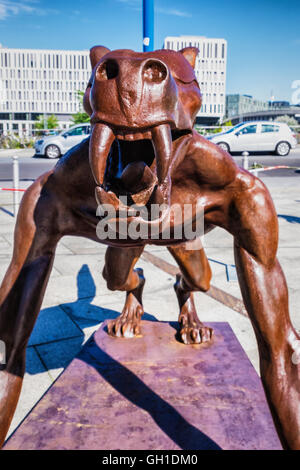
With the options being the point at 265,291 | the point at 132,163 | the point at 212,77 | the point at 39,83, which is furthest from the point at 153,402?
the point at 39,83

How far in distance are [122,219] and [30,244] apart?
0.50 meters

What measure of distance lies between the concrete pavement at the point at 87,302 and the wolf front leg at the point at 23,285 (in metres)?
0.75

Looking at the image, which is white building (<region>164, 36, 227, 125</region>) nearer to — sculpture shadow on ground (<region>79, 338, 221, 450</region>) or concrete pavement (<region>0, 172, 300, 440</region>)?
concrete pavement (<region>0, 172, 300, 440</region>)

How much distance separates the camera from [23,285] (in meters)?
1.49

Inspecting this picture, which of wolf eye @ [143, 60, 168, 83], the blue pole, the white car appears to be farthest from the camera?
the white car

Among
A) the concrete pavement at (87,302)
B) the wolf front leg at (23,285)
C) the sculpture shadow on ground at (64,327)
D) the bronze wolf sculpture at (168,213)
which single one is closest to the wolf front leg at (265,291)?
the bronze wolf sculpture at (168,213)

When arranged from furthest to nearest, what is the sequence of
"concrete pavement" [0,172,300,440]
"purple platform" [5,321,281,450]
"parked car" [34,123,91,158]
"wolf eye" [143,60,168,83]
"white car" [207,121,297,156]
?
"parked car" [34,123,91,158]
"white car" [207,121,297,156]
"concrete pavement" [0,172,300,440]
"purple platform" [5,321,281,450]
"wolf eye" [143,60,168,83]

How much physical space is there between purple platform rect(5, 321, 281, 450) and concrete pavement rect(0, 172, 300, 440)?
0.40 metres

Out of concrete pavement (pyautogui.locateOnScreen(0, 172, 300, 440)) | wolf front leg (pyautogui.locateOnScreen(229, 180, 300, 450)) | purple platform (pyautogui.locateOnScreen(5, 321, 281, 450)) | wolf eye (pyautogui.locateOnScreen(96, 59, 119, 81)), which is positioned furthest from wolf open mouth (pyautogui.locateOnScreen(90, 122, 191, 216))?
concrete pavement (pyautogui.locateOnScreen(0, 172, 300, 440))

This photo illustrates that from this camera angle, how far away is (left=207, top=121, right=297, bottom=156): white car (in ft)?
54.7

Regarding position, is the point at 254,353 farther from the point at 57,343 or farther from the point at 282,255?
the point at 282,255

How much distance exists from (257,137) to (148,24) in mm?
14740

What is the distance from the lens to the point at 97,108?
99 centimetres

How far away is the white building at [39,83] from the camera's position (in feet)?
239
